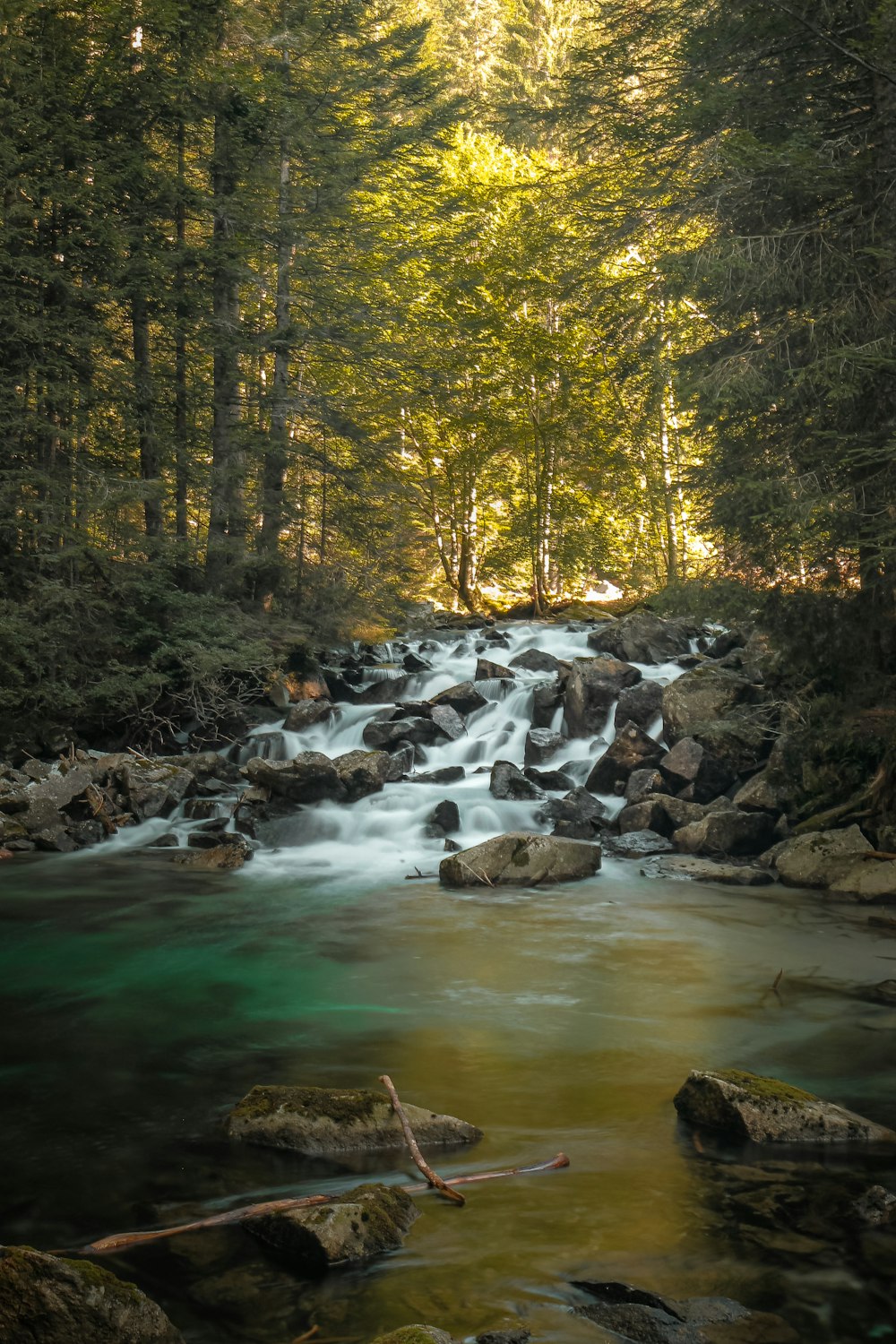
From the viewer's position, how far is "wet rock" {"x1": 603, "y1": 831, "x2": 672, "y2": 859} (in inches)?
463

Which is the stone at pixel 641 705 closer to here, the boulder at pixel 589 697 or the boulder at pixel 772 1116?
the boulder at pixel 589 697

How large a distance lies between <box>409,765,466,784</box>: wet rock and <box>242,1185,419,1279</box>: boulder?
10.7 meters

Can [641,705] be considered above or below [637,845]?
above

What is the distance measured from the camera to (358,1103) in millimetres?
4785

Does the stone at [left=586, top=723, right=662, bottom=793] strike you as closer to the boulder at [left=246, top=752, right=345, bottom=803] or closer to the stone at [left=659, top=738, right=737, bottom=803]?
the stone at [left=659, top=738, right=737, bottom=803]

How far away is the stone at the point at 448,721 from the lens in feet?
53.4

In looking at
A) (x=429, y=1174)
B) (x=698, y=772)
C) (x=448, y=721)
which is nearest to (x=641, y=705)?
(x=698, y=772)

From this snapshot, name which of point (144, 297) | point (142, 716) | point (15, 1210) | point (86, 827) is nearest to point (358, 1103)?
point (15, 1210)

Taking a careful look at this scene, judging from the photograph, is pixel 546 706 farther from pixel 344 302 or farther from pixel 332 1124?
pixel 332 1124

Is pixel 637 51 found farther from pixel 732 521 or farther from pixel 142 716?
Result: pixel 142 716

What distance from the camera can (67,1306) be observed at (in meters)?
2.96

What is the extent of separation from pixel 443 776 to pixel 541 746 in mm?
1547

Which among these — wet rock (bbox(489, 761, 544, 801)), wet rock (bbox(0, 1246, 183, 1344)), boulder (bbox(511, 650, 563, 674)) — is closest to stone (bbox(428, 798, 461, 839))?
wet rock (bbox(489, 761, 544, 801))

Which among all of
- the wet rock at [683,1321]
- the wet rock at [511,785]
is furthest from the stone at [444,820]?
the wet rock at [683,1321]
